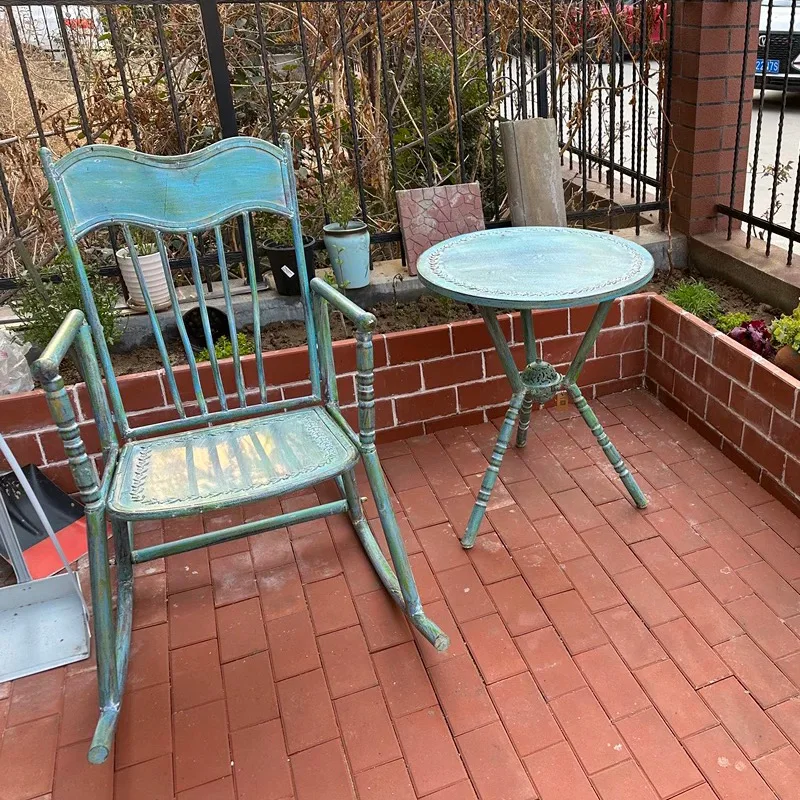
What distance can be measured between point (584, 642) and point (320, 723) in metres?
0.67

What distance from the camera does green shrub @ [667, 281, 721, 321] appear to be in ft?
8.89

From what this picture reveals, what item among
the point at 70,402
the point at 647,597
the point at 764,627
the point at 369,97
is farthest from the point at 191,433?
the point at 369,97

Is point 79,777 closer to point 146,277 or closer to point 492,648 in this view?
point 492,648

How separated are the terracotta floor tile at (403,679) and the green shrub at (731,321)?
1.63 m

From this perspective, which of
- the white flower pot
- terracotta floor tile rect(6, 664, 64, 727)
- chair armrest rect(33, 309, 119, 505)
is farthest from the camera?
the white flower pot

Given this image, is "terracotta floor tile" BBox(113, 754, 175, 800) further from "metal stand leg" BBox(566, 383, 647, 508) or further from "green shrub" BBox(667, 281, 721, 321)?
"green shrub" BBox(667, 281, 721, 321)

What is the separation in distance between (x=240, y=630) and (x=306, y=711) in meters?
0.34

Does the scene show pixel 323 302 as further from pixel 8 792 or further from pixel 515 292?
pixel 8 792

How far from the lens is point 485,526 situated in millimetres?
2219

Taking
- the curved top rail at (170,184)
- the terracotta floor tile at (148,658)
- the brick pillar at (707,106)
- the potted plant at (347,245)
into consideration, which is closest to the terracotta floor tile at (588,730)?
the terracotta floor tile at (148,658)

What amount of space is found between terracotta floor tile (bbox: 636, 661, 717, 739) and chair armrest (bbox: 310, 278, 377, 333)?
1.04 m

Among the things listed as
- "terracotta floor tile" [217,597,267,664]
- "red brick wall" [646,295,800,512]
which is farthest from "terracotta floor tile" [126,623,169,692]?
"red brick wall" [646,295,800,512]

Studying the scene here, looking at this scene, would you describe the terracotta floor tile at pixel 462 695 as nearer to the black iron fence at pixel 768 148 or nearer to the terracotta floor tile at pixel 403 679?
the terracotta floor tile at pixel 403 679

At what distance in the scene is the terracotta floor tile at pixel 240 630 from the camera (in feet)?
6.07
